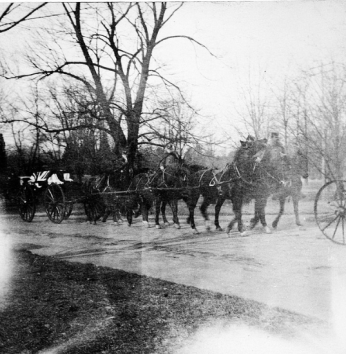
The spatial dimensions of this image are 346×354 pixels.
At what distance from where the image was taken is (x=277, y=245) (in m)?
2.78

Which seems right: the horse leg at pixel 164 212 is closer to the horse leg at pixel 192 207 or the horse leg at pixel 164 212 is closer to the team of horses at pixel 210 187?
the team of horses at pixel 210 187

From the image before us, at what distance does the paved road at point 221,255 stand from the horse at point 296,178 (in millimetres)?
79

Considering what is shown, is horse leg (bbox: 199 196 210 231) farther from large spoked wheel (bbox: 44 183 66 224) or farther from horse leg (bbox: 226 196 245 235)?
large spoked wheel (bbox: 44 183 66 224)

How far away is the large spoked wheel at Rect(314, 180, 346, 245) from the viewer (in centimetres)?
276

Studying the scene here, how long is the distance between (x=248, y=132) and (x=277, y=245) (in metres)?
0.88

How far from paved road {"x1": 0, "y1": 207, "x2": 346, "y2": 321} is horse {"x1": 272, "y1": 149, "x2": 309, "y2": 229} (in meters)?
0.08

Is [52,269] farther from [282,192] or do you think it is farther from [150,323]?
[282,192]

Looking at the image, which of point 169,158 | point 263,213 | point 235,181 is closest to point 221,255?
point 263,213

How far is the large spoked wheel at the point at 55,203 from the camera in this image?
3189mm

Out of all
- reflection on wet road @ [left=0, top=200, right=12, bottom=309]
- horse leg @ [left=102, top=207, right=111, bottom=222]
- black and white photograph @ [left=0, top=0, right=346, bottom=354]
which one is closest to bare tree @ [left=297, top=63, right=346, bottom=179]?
black and white photograph @ [left=0, top=0, right=346, bottom=354]

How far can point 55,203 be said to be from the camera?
3.22 metres

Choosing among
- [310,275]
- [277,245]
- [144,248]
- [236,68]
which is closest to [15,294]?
[144,248]

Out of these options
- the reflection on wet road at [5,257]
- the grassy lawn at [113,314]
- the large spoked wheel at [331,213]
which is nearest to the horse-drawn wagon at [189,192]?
the large spoked wheel at [331,213]

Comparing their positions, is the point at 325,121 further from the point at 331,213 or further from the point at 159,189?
the point at 159,189
